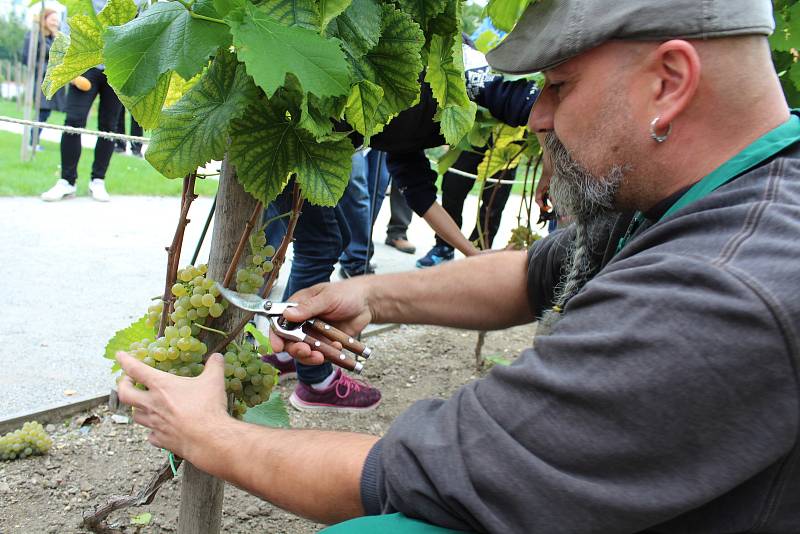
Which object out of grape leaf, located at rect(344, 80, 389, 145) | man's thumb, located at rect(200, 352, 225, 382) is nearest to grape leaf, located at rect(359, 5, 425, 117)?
grape leaf, located at rect(344, 80, 389, 145)

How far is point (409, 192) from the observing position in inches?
127

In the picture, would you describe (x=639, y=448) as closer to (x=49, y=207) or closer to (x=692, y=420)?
(x=692, y=420)

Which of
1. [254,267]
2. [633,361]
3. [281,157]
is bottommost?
[254,267]

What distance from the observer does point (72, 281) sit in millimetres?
4441

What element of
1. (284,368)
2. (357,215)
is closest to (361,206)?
(357,215)

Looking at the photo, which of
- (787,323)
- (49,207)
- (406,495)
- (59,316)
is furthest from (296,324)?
(49,207)

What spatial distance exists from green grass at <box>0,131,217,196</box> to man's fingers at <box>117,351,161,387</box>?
6088 mm

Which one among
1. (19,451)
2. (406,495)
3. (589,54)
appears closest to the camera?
(406,495)

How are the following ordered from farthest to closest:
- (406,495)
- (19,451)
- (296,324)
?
(19,451)
(296,324)
(406,495)

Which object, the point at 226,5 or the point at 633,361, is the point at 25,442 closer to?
the point at 226,5

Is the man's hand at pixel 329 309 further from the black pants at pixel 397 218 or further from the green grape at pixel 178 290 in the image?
the black pants at pixel 397 218

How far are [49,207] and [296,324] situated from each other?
18.4ft

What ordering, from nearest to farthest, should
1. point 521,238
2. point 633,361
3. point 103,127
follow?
point 633,361 < point 521,238 < point 103,127

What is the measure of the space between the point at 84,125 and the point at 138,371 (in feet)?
19.3
